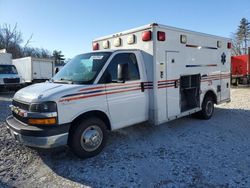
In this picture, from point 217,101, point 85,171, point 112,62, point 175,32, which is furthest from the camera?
point 217,101

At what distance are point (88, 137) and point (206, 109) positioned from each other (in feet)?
15.2

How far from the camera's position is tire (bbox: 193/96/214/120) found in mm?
7891

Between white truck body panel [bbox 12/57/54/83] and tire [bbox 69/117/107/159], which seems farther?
white truck body panel [bbox 12/57/54/83]

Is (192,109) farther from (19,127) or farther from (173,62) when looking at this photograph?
(19,127)

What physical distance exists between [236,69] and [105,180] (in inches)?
751

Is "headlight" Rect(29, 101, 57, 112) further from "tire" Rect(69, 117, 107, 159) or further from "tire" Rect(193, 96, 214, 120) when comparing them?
"tire" Rect(193, 96, 214, 120)

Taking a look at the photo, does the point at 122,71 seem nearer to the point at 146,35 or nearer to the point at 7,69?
the point at 146,35

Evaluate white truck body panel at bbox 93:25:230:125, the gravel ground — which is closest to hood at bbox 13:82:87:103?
the gravel ground

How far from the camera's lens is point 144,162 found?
4715 mm

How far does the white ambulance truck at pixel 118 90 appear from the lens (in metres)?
4.37

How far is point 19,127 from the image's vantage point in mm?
4512

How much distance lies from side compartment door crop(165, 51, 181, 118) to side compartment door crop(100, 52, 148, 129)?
0.81 metres

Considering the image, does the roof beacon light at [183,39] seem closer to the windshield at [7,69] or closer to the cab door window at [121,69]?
the cab door window at [121,69]

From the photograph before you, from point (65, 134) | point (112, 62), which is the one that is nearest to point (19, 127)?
point (65, 134)
